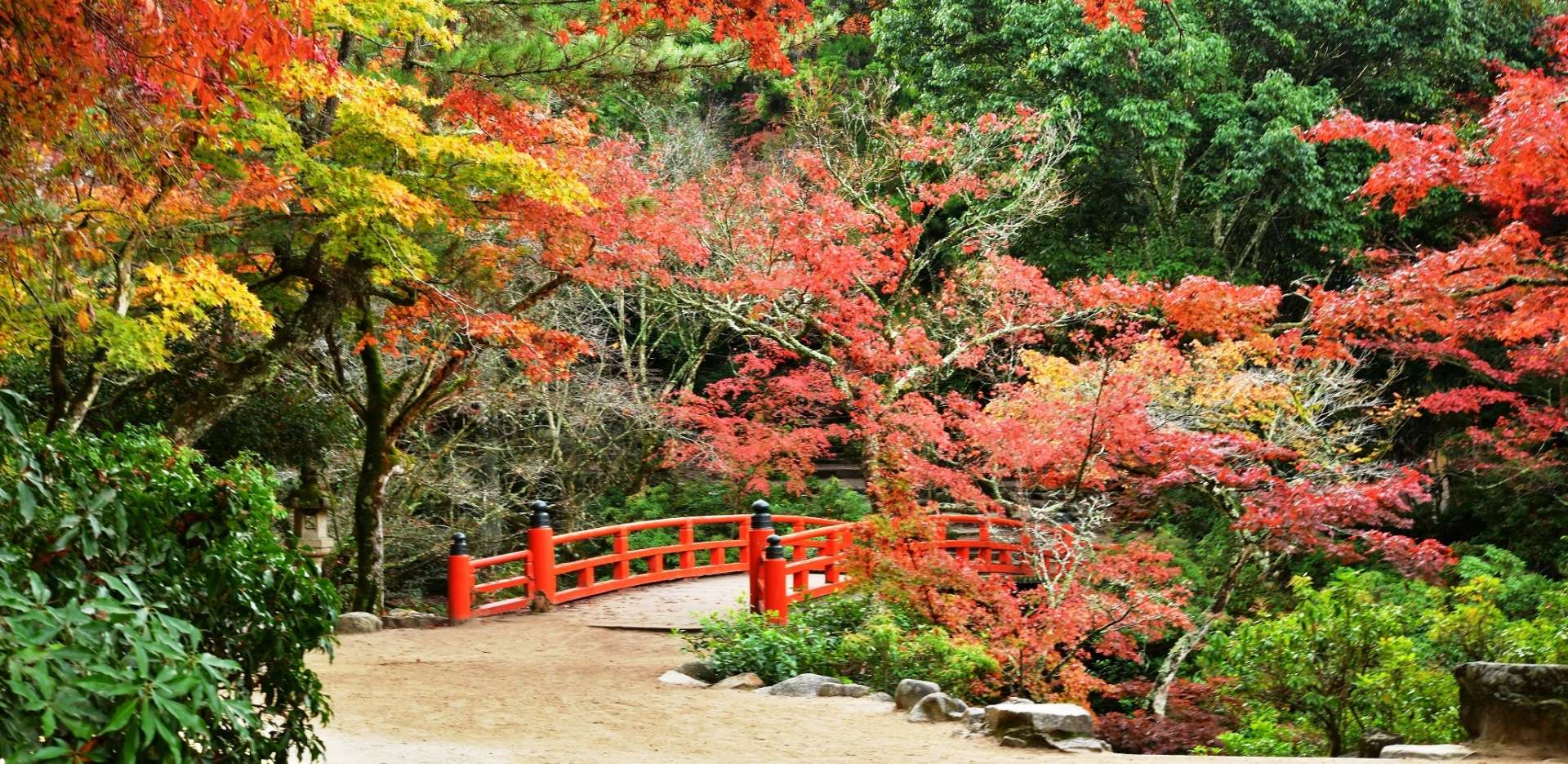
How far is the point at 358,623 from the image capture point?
10680 mm

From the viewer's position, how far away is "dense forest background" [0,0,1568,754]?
7.29 metres

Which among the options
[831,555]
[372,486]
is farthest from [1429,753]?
[372,486]

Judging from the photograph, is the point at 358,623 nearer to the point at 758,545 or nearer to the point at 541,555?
the point at 541,555

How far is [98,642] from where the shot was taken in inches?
112

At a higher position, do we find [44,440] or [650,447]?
[650,447]

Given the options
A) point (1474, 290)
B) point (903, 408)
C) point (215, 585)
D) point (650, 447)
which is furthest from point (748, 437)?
point (215, 585)

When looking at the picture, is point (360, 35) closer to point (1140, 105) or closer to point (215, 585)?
point (215, 585)

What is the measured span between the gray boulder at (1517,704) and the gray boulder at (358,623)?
8688 millimetres

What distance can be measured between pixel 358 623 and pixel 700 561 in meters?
6.83

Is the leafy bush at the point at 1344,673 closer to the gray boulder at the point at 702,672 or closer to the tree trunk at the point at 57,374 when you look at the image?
the gray boulder at the point at 702,672

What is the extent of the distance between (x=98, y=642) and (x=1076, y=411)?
33.2 feet

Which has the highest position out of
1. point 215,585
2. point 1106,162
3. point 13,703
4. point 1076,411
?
point 1106,162

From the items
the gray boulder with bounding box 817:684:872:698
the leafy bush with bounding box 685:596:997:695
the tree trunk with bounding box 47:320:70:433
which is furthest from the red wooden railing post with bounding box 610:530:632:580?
the tree trunk with bounding box 47:320:70:433

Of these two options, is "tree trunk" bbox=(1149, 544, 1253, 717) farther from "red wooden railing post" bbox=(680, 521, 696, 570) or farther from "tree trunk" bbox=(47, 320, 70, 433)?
"tree trunk" bbox=(47, 320, 70, 433)
